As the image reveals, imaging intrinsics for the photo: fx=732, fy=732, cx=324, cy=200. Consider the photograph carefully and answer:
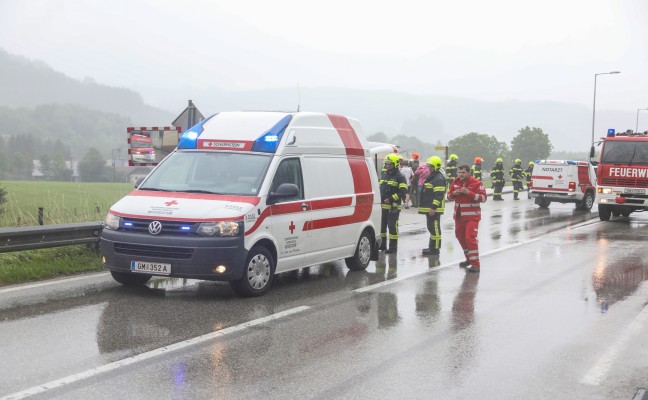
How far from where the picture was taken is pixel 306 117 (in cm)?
1001

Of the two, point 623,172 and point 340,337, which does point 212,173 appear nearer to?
point 340,337

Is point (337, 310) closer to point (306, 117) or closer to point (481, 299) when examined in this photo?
point (481, 299)

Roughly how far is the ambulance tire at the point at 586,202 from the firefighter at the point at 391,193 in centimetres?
1581

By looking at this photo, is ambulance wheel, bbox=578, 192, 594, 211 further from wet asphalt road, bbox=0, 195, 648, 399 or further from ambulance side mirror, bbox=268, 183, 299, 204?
ambulance side mirror, bbox=268, 183, 299, 204

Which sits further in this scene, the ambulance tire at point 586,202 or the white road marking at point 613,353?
the ambulance tire at point 586,202

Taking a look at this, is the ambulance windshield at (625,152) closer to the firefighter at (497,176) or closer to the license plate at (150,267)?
the firefighter at (497,176)

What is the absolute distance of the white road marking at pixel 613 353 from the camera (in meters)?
5.55

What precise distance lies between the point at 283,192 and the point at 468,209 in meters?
4.03

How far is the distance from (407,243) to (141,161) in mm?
6031

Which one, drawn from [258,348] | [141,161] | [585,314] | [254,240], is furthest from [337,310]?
[141,161]

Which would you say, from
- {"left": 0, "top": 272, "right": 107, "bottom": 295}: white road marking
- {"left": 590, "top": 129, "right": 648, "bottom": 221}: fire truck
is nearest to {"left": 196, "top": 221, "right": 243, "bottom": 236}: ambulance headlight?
{"left": 0, "top": 272, "right": 107, "bottom": 295}: white road marking

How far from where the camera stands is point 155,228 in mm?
8164

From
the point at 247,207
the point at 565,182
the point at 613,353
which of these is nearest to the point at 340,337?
the point at 247,207

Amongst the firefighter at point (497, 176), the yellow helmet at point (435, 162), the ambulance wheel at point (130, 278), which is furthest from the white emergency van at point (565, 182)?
the ambulance wheel at point (130, 278)
